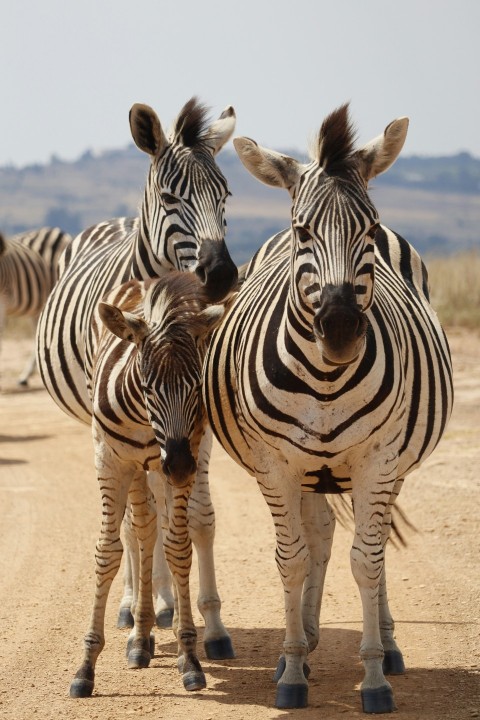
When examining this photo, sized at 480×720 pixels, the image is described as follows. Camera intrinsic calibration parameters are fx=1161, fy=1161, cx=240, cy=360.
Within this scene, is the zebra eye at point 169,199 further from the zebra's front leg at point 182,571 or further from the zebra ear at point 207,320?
the zebra's front leg at point 182,571

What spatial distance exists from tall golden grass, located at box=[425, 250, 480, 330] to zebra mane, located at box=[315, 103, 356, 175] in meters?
16.7

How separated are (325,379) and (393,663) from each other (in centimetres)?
182

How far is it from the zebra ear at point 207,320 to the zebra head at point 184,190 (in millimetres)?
820

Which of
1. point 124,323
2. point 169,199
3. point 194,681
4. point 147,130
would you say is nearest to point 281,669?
point 194,681

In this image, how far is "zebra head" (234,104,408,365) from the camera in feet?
16.3

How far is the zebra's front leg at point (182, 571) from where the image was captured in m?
5.96

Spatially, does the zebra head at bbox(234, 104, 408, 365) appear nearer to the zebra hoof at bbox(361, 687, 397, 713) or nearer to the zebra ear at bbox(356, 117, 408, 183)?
the zebra ear at bbox(356, 117, 408, 183)

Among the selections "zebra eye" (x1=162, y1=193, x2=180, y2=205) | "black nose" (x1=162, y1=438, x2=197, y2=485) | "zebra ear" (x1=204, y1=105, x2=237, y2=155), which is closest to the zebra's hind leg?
"black nose" (x1=162, y1=438, x2=197, y2=485)

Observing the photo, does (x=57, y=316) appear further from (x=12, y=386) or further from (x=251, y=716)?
(x=12, y=386)

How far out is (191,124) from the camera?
23.4 ft

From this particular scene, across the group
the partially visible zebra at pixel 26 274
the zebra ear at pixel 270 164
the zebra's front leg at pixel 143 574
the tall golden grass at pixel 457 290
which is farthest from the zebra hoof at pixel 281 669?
the tall golden grass at pixel 457 290

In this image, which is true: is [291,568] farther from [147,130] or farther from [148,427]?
[147,130]

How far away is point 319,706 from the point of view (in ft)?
18.6

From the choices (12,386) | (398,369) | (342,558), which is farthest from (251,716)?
(12,386)
